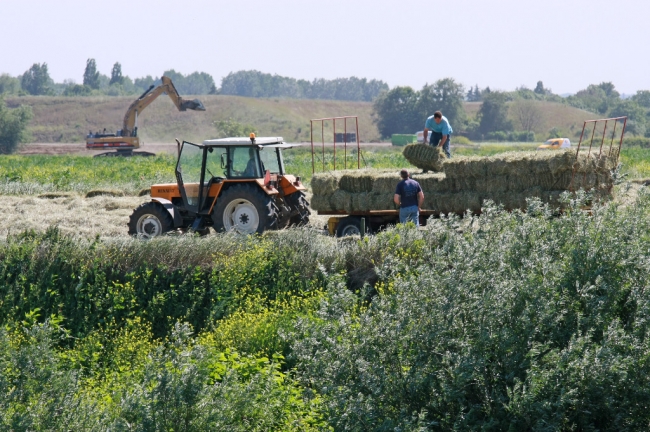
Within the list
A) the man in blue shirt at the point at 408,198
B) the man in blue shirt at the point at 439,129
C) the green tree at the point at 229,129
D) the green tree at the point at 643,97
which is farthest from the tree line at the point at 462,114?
the man in blue shirt at the point at 408,198

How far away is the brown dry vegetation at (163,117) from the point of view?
9175 centimetres

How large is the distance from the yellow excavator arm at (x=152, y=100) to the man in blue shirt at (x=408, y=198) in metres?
20.6

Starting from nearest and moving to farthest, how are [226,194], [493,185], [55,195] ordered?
1. [493,185]
2. [226,194]
3. [55,195]

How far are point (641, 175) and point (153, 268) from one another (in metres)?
19.9

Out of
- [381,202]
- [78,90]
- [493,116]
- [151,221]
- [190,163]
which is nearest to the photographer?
[381,202]

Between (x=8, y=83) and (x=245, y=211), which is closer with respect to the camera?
(x=245, y=211)

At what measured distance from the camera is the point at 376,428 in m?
6.79

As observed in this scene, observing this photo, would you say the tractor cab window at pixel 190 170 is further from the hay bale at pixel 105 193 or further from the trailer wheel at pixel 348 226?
the hay bale at pixel 105 193

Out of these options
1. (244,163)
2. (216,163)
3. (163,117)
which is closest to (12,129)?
(163,117)

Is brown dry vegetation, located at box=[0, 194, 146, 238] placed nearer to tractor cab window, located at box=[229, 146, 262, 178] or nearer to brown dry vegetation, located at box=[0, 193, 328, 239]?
brown dry vegetation, located at box=[0, 193, 328, 239]

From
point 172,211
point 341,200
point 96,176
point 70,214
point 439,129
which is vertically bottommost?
point 96,176

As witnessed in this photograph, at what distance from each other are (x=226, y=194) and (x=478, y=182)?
4.65m

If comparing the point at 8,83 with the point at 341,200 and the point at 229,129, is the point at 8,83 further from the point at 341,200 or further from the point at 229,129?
the point at 341,200

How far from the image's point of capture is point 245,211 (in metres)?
15.6
